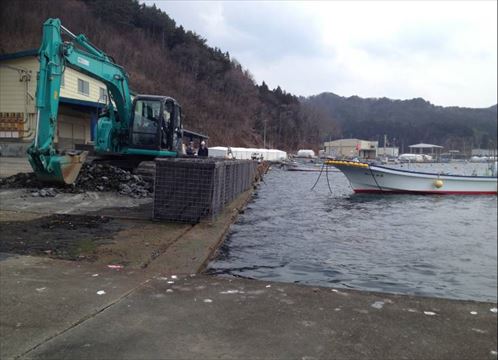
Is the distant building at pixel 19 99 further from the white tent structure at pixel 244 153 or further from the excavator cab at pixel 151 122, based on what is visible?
the white tent structure at pixel 244 153

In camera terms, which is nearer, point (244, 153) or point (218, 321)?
point (218, 321)

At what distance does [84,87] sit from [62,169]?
2256 centimetres

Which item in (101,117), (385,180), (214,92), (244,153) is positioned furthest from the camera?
(214,92)

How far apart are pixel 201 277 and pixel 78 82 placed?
29.7 meters

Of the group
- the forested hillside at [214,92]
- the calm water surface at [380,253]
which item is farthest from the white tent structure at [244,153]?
the calm water surface at [380,253]

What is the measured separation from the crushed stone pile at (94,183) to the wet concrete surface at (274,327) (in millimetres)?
8640

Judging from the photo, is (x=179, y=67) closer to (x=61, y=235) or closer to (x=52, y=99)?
(x=52, y=99)

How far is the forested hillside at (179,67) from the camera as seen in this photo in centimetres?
3862

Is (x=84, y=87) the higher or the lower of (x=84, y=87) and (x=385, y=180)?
the higher

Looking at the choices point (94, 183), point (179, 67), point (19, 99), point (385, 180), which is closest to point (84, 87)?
point (19, 99)

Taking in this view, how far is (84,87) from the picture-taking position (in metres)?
32.6

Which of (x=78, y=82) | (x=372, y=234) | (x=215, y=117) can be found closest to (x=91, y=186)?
(x=372, y=234)

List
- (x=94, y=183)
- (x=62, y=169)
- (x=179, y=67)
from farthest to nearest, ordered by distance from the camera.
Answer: (x=179, y=67)
(x=94, y=183)
(x=62, y=169)

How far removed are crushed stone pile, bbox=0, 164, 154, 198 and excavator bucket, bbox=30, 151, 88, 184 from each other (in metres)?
0.29
